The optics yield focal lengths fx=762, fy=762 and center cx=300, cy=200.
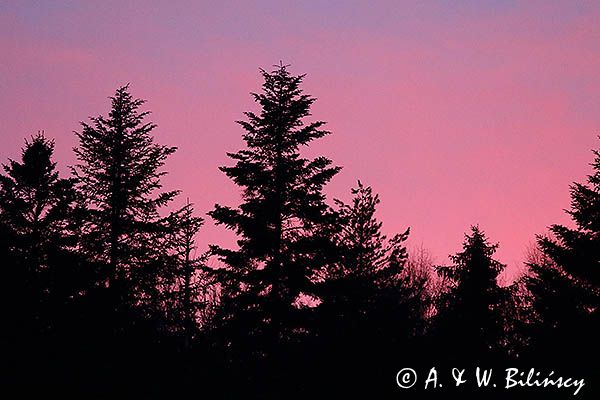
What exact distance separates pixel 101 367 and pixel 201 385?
150 inches

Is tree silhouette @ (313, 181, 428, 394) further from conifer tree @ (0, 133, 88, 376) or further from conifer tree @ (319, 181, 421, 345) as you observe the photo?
conifer tree @ (0, 133, 88, 376)

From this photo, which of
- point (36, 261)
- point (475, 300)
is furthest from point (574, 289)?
point (36, 261)

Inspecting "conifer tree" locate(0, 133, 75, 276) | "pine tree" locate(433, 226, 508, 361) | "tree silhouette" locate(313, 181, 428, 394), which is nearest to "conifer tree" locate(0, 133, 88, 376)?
"conifer tree" locate(0, 133, 75, 276)

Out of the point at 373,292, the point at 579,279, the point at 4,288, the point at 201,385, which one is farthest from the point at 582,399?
the point at 4,288

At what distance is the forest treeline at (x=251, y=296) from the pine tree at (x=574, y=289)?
0.17ft

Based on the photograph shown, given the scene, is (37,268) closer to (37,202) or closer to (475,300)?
(37,202)

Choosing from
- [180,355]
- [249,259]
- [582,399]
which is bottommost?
[582,399]

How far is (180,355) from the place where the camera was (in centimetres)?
2939

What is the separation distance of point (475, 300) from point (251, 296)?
33.3 feet

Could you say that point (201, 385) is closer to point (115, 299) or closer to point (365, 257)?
point (115, 299)

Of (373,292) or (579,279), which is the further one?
(373,292)

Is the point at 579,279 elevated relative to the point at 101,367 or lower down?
elevated

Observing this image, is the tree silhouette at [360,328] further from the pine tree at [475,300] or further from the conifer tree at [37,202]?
the conifer tree at [37,202]

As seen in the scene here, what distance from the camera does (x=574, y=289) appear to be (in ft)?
94.1
